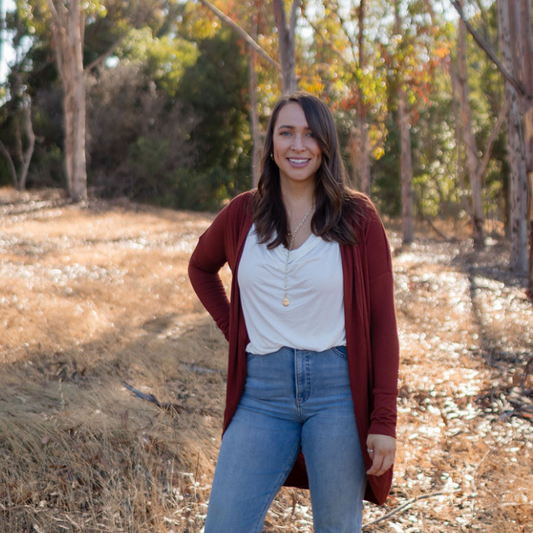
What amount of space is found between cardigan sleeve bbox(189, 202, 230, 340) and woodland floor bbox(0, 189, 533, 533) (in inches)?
48.8

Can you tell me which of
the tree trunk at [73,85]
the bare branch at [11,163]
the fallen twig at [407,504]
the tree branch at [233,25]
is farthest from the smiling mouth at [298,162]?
the bare branch at [11,163]

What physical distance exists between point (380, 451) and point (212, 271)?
41.2 inches

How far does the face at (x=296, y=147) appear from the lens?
7.37 feet

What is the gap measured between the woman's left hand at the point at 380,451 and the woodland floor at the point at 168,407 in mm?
1469

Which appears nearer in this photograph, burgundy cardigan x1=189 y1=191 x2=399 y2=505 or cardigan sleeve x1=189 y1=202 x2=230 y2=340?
burgundy cardigan x1=189 y1=191 x2=399 y2=505

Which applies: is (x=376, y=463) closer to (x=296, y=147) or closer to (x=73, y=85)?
(x=296, y=147)

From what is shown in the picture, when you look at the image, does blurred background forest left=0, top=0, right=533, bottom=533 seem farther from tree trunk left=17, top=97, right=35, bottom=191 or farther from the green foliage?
the green foliage

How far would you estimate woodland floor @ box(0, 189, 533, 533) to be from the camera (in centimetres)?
330

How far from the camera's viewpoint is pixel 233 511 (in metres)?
1.95

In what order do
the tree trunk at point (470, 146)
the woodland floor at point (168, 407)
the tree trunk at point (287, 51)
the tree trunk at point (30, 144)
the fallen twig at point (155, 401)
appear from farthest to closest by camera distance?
the tree trunk at point (30, 144) < the tree trunk at point (470, 146) < the tree trunk at point (287, 51) < the fallen twig at point (155, 401) < the woodland floor at point (168, 407)

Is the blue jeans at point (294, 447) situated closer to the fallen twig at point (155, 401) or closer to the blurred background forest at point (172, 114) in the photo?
the fallen twig at point (155, 401)

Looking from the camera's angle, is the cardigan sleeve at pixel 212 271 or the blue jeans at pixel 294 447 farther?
the cardigan sleeve at pixel 212 271

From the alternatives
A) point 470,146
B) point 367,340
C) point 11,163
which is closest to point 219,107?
point 11,163

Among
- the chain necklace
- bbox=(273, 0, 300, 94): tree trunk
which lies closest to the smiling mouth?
the chain necklace
